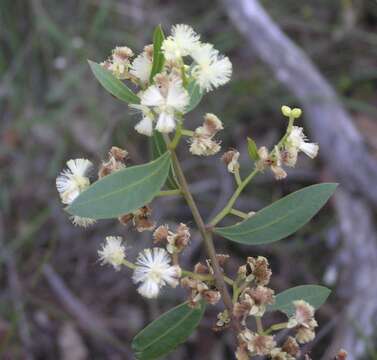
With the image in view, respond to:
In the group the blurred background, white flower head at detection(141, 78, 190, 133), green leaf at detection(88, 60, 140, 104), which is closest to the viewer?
white flower head at detection(141, 78, 190, 133)

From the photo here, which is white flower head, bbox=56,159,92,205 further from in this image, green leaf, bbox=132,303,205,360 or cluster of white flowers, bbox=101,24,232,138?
green leaf, bbox=132,303,205,360


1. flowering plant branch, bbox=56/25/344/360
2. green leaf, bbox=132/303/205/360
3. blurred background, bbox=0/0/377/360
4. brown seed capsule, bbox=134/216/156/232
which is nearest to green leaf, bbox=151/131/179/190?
flowering plant branch, bbox=56/25/344/360

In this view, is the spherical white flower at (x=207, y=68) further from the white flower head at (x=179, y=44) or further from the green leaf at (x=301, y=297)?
the green leaf at (x=301, y=297)

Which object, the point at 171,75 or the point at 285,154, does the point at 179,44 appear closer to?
the point at 171,75

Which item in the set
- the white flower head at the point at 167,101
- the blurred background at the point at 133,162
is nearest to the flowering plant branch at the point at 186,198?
the white flower head at the point at 167,101

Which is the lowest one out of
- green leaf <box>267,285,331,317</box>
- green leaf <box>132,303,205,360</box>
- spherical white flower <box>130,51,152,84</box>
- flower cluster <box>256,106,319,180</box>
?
green leaf <box>267,285,331,317</box>

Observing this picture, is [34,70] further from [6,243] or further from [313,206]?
[313,206]
